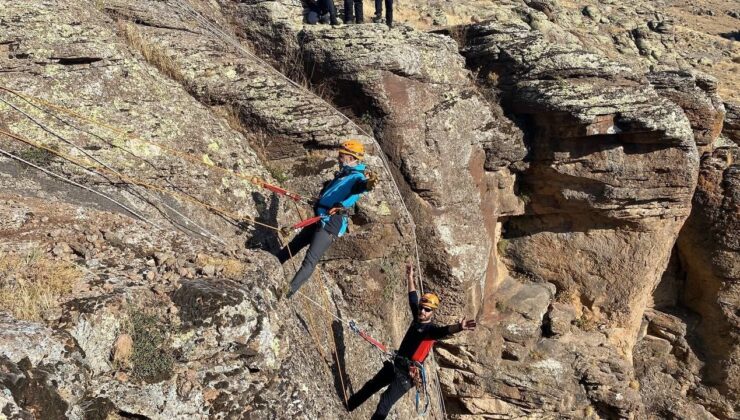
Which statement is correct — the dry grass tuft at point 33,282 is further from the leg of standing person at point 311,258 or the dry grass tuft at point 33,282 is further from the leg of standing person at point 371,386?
the leg of standing person at point 371,386

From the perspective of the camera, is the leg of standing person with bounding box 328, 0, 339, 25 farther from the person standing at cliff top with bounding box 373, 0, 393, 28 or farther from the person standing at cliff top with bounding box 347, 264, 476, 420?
the person standing at cliff top with bounding box 347, 264, 476, 420

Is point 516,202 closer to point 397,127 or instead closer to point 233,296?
point 397,127

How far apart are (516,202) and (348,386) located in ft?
27.2

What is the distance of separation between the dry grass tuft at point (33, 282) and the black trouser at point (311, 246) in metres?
3.34

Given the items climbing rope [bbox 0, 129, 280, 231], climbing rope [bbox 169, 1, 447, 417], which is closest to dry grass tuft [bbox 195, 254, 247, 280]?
climbing rope [bbox 0, 129, 280, 231]

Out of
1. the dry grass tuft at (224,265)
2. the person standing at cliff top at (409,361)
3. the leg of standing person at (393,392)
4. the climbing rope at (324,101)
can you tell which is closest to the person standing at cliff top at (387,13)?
the climbing rope at (324,101)

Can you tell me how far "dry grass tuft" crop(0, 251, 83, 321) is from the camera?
209 inches

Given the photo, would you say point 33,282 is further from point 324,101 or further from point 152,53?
point 324,101

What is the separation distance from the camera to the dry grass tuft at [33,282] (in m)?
5.31

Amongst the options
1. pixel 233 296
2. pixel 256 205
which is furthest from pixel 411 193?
pixel 233 296

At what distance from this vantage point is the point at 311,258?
8.90m

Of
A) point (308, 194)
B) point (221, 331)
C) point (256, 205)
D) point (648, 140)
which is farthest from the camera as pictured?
point (648, 140)

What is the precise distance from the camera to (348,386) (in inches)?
386

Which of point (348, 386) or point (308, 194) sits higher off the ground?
point (308, 194)
